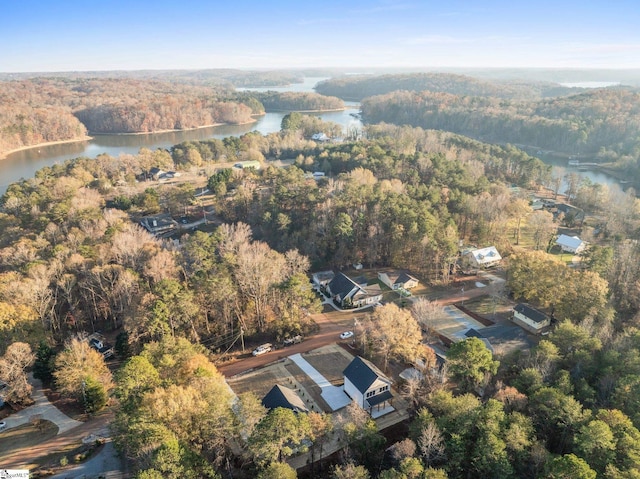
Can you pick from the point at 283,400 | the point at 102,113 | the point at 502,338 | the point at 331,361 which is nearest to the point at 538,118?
the point at 502,338

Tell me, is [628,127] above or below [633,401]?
above

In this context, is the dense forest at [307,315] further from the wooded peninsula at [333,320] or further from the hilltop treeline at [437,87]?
the hilltop treeline at [437,87]

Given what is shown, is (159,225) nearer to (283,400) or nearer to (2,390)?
(2,390)

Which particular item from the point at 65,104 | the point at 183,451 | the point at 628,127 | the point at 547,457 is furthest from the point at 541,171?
the point at 65,104

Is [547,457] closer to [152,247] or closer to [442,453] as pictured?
[442,453]

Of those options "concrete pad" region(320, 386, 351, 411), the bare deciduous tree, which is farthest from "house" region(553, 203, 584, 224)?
the bare deciduous tree
